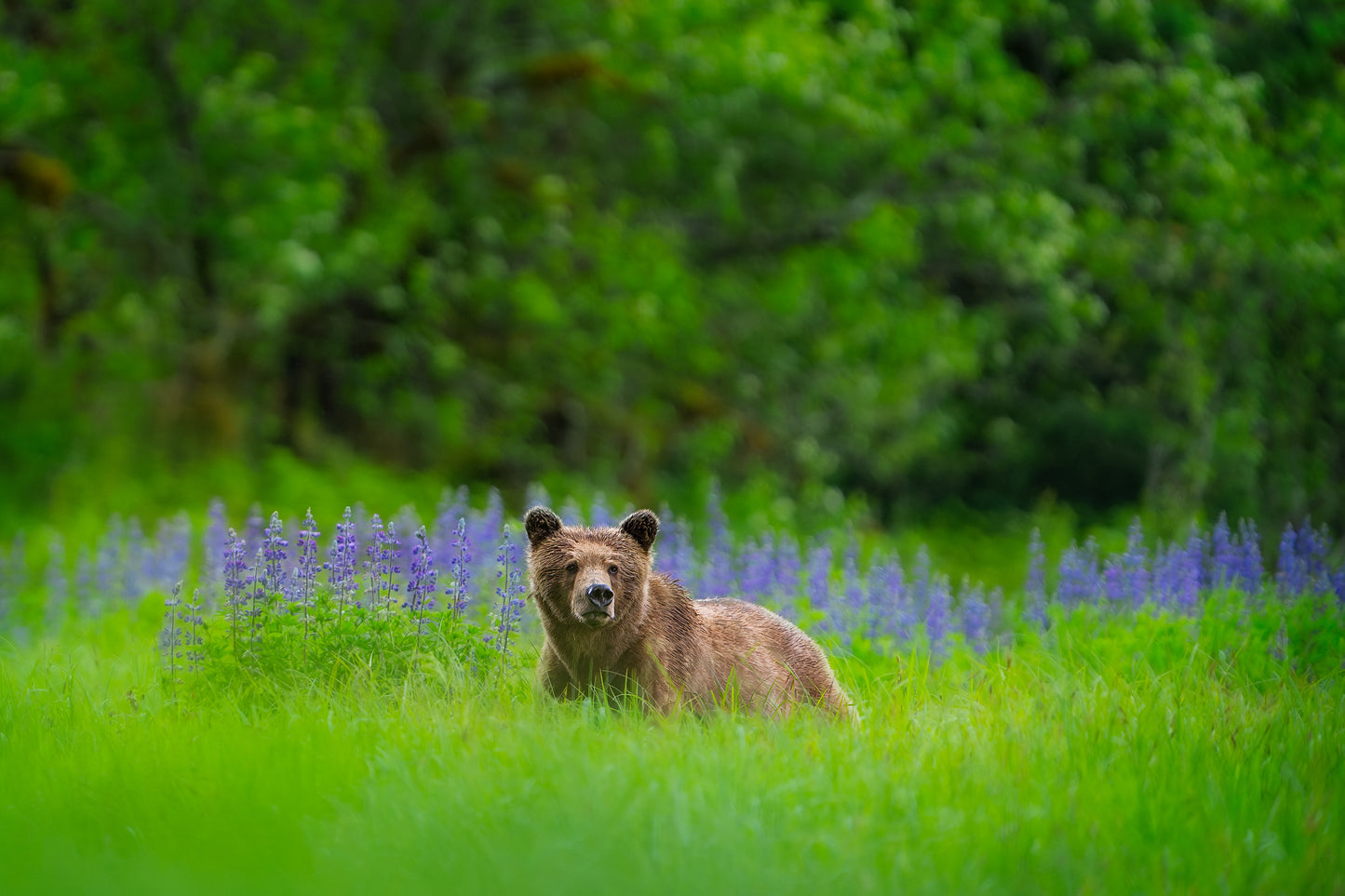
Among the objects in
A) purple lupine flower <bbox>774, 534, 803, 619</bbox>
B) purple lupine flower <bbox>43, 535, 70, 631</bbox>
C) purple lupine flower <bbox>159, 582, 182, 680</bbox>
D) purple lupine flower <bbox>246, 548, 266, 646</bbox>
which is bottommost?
purple lupine flower <bbox>43, 535, 70, 631</bbox>

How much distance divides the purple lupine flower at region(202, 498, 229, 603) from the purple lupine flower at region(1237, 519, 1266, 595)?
4.97 m

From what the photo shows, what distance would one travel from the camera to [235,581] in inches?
222

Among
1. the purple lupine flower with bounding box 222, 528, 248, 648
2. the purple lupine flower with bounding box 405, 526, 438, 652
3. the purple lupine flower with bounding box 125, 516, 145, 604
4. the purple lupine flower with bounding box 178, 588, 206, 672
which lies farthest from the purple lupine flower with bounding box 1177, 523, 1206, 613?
the purple lupine flower with bounding box 125, 516, 145, 604

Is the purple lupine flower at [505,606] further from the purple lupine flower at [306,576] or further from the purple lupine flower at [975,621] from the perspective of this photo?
the purple lupine flower at [975,621]

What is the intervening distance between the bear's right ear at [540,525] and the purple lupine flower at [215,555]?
1.85 metres

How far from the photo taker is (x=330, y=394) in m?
15.2

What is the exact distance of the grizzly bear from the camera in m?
4.93

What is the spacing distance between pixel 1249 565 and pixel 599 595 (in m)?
4.12

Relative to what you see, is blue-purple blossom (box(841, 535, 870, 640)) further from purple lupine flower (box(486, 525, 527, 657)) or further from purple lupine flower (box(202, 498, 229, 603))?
purple lupine flower (box(202, 498, 229, 603))

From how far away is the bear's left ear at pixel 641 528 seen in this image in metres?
5.17

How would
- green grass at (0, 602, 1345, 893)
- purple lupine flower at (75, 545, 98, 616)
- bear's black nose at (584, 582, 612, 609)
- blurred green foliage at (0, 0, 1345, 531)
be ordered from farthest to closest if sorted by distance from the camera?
blurred green foliage at (0, 0, 1345, 531) < purple lupine flower at (75, 545, 98, 616) < bear's black nose at (584, 582, 612, 609) < green grass at (0, 602, 1345, 893)

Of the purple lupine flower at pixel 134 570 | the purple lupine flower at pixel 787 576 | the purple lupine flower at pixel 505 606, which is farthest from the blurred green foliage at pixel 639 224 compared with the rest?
the purple lupine flower at pixel 505 606

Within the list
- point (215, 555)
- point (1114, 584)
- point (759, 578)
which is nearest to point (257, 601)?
point (215, 555)

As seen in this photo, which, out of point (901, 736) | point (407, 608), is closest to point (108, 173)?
point (407, 608)
